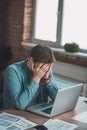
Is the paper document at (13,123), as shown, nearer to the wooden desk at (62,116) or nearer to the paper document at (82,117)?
the wooden desk at (62,116)

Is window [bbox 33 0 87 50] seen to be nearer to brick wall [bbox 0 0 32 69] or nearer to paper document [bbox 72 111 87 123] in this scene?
brick wall [bbox 0 0 32 69]

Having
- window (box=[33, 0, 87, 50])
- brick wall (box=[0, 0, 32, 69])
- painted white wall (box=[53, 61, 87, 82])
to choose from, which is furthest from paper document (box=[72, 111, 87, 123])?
brick wall (box=[0, 0, 32, 69])

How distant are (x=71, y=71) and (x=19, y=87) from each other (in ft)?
7.17

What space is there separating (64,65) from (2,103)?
212 centimetres

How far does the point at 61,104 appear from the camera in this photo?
6.82ft

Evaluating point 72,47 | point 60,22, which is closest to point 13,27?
point 60,22

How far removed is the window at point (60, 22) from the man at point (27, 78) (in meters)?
2.10

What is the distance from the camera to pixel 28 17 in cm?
500

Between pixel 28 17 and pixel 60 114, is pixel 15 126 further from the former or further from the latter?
pixel 28 17

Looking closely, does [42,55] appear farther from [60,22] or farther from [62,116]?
[60,22]

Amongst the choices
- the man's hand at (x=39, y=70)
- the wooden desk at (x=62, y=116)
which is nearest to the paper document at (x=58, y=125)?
the wooden desk at (x=62, y=116)

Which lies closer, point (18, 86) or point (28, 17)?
point (18, 86)

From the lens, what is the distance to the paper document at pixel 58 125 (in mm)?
1858

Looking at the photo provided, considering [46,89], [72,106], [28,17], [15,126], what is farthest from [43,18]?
[15,126]
